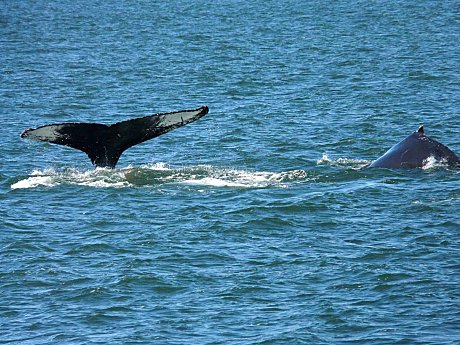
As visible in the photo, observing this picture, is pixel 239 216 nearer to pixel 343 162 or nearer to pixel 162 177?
pixel 162 177

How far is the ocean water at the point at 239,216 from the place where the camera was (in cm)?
1504

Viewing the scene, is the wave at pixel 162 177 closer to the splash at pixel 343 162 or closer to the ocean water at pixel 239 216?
the ocean water at pixel 239 216

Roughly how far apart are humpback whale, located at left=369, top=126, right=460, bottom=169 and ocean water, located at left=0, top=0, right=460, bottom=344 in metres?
0.21

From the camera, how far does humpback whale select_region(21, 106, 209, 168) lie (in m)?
18.8

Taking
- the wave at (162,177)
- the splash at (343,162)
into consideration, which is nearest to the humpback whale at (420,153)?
the splash at (343,162)

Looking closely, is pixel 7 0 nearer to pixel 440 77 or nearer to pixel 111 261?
pixel 440 77

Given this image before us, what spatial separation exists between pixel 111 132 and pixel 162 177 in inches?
103

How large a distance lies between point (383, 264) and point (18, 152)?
1163 cm

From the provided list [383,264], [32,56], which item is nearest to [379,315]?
[383,264]

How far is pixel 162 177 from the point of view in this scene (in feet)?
72.5

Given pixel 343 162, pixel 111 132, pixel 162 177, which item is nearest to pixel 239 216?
pixel 111 132

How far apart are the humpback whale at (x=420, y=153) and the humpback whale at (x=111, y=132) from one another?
4.97 metres

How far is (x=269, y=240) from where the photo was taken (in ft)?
60.2

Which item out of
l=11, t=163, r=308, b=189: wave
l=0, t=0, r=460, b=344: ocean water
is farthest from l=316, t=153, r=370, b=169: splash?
l=11, t=163, r=308, b=189: wave
